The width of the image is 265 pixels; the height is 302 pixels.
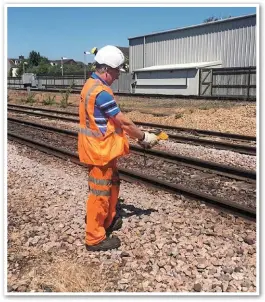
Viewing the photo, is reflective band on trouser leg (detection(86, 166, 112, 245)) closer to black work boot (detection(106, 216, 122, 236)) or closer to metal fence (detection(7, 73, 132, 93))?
black work boot (detection(106, 216, 122, 236))

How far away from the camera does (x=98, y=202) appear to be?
424cm

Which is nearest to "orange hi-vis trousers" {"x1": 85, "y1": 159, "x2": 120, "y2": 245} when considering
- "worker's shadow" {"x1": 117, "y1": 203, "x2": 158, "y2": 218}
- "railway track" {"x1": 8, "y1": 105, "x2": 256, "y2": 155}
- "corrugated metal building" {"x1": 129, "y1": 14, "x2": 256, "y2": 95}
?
"worker's shadow" {"x1": 117, "y1": 203, "x2": 158, "y2": 218}

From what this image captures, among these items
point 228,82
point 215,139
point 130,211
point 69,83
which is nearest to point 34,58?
point 69,83

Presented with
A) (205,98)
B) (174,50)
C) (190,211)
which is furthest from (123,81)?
(190,211)

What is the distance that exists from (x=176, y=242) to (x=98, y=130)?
156 centimetres

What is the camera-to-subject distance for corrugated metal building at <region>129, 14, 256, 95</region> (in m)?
29.7

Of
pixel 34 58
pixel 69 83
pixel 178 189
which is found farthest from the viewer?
pixel 34 58

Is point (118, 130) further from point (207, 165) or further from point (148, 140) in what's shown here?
point (207, 165)

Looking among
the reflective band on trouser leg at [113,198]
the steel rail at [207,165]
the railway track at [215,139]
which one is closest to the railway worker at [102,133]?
the reflective band on trouser leg at [113,198]

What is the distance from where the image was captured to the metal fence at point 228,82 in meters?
26.5

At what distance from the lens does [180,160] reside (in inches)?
333

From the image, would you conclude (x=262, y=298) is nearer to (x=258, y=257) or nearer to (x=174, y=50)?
(x=258, y=257)

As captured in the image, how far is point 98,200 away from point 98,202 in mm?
24

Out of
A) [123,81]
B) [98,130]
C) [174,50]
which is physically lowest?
[98,130]
